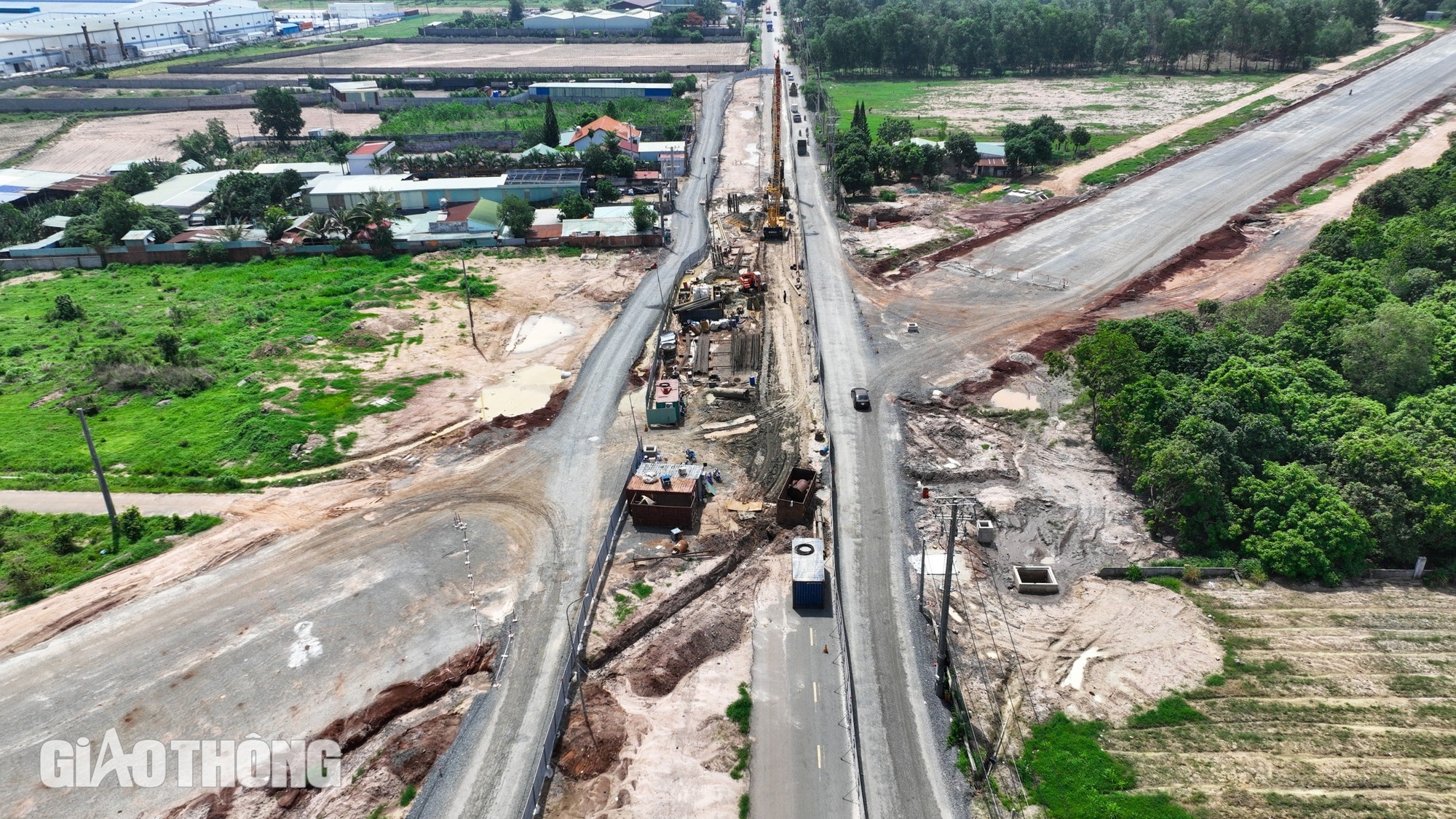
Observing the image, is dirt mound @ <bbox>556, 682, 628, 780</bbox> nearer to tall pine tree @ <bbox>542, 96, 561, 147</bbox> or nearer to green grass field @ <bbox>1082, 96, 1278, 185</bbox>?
green grass field @ <bbox>1082, 96, 1278, 185</bbox>

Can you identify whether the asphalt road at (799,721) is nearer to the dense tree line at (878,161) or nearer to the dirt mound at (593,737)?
the dirt mound at (593,737)

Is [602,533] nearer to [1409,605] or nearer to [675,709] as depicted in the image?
[675,709]

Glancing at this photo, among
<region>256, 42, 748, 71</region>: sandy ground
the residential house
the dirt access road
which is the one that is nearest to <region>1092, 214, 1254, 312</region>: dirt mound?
the residential house

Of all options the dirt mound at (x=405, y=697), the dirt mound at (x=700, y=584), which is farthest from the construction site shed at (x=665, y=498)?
the dirt mound at (x=405, y=697)

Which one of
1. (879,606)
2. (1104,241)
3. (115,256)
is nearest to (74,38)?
(115,256)

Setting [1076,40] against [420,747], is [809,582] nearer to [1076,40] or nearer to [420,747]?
[420,747]
